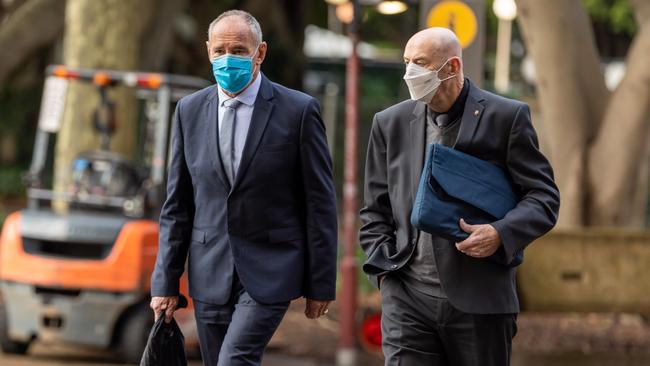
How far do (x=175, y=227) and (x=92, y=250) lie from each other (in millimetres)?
6577

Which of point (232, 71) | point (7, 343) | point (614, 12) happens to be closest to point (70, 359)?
point (7, 343)

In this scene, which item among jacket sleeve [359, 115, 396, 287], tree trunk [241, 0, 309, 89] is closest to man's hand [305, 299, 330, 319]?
jacket sleeve [359, 115, 396, 287]

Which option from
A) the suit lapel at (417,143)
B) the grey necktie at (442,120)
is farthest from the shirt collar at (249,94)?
the grey necktie at (442,120)

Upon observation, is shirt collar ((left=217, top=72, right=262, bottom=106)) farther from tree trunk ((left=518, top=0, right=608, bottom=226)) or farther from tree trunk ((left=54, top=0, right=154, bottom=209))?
tree trunk ((left=54, top=0, right=154, bottom=209))

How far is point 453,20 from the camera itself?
1054 centimetres

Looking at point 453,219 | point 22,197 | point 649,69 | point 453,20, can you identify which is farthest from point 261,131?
point 22,197

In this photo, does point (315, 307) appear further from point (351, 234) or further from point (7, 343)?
point (351, 234)

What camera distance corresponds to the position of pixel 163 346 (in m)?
Answer: 6.09

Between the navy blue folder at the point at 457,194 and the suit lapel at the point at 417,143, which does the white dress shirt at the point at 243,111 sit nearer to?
the suit lapel at the point at 417,143

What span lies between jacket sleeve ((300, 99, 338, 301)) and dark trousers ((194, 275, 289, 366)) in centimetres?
18

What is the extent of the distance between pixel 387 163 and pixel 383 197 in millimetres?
140

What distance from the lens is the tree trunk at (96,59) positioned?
16656mm

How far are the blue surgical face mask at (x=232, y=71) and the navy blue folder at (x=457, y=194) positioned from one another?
856 millimetres

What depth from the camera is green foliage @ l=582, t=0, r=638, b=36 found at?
2992 cm
